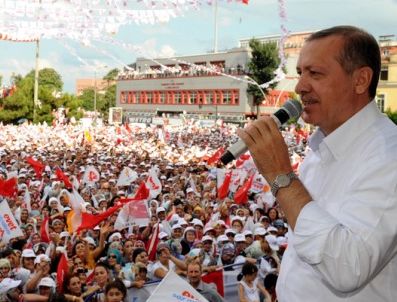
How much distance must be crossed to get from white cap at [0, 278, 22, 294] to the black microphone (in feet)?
14.8

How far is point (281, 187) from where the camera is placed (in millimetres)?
1693

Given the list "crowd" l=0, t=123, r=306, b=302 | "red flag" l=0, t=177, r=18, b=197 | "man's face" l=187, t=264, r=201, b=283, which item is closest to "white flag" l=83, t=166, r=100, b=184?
"crowd" l=0, t=123, r=306, b=302

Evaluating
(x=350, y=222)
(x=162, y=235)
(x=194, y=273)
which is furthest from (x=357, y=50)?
(x=162, y=235)

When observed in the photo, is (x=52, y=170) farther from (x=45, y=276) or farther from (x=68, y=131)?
(x=68, y=131)

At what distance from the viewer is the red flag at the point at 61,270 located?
20.4 ft

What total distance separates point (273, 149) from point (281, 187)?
0.11 metres

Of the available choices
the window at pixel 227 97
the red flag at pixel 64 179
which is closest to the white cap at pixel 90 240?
the red flag at pixel 64 179

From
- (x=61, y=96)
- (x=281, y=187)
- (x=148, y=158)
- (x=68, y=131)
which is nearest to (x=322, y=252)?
(x=281, y=187)

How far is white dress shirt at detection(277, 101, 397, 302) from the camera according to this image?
4.86 ft

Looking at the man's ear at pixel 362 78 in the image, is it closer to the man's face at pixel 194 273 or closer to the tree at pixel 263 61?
the man's face at pixel 194 273

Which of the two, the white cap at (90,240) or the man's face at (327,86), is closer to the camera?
the man's face at (327,86)

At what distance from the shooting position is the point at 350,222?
5.02 feet

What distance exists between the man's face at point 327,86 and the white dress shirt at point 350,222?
1.6 inches

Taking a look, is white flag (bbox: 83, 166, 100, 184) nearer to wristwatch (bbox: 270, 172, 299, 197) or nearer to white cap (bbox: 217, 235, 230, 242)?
white cap (bbox: 217, 235, 230, 242)
